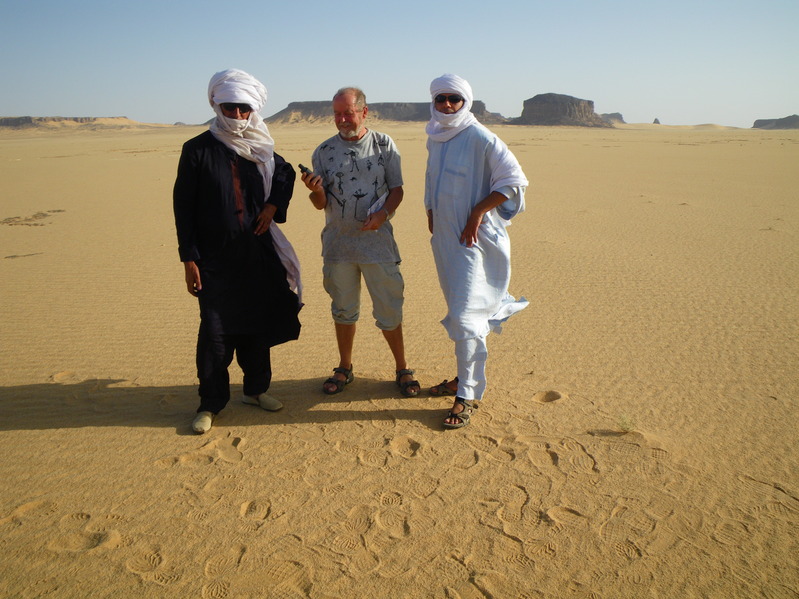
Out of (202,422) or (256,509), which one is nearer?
(256,509)

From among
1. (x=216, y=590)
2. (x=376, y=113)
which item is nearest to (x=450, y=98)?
(x=216, y=590)

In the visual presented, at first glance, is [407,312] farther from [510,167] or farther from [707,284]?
[707,284]

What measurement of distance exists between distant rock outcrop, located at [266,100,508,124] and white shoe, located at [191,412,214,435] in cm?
9665

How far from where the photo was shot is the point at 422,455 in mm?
3377

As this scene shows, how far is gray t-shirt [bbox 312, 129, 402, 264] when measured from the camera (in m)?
3.80

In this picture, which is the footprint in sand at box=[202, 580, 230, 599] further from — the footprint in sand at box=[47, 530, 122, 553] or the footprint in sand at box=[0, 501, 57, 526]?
the footprint in sand at box=[0, 501, 57, 526]

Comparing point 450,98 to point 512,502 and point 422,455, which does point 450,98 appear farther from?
point 512,502

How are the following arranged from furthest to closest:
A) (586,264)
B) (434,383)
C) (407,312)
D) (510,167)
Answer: (586,264) → (407,312) → (434,383) → (510,167)

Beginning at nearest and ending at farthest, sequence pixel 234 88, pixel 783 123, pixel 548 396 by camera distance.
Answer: pixel 234 88
pixel 548 396
pixel 783 123

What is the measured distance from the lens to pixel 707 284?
6562 millimetres

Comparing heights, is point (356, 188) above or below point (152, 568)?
above

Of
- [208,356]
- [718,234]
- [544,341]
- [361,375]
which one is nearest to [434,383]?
[361,375]

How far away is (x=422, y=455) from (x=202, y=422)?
131cm

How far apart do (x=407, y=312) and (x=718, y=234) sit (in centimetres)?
571
